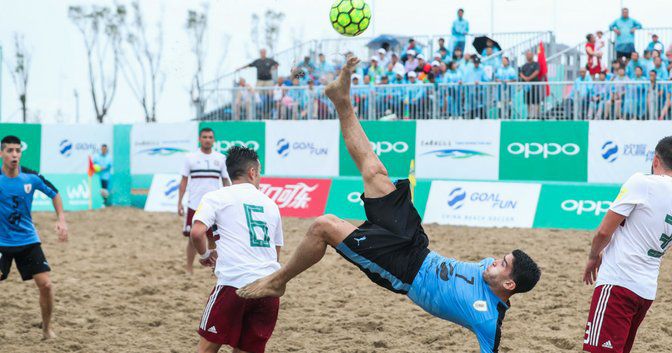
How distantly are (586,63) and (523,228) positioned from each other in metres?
4.83

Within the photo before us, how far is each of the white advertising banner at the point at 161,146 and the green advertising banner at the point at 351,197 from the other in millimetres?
4369

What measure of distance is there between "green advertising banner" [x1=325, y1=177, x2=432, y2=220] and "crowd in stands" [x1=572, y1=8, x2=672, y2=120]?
3.50 metres

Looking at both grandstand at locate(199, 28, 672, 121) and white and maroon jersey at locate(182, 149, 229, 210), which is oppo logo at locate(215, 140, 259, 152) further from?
white and maroon jersey at locate(182, 149, 229, 210)

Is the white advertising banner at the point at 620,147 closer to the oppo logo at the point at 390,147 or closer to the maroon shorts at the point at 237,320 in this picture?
the oppo logo at the point at 390,147

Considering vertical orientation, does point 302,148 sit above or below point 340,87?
below

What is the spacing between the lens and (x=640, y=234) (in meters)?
5.13

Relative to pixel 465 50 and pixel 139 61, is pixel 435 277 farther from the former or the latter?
pixel 139 61

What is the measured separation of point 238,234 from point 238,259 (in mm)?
160

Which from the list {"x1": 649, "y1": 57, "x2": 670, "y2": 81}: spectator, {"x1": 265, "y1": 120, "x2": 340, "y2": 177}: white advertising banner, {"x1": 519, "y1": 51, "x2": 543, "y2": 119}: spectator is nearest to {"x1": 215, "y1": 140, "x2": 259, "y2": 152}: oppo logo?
{"x1": 265, "y1": 120, "x2": 340, "y2": 177}: white advertising banner

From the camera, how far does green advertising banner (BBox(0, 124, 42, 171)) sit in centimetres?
1994

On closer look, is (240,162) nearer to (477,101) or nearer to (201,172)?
(201,172)

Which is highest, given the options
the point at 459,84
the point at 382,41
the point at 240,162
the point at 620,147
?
the point at 382,41

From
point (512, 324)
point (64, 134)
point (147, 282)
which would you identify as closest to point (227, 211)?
point (512, 324)

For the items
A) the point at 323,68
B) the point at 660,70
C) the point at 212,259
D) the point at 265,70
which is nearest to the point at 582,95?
the point at 660,70
